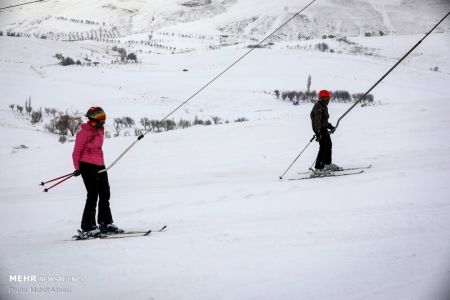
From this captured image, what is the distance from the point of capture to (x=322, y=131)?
29.8 feet

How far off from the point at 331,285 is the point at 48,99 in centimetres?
1995

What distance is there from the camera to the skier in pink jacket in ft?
18.7

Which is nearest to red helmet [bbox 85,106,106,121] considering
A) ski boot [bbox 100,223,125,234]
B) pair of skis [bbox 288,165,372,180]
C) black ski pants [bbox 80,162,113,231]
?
black ski pants [bbox 80,162,113,231]

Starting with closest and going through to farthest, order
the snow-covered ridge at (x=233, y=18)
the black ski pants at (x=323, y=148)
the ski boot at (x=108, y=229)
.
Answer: the ski boot at (x=108, y=229)
the black ski pants at (x=323, y=148)
the snow-covered ridge at (x=233, y=18)

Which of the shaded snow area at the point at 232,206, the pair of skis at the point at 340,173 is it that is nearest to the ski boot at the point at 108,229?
the shaded snow area at the point at 232,206

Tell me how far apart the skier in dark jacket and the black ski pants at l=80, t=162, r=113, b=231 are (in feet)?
15.7

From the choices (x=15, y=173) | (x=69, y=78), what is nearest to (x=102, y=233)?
(x=15, y=173)

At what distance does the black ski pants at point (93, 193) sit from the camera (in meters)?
5.86

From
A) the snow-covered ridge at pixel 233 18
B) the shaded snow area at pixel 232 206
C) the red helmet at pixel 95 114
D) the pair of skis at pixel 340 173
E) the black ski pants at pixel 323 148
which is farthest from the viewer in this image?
the snow-covered ridge at pixel 233 18

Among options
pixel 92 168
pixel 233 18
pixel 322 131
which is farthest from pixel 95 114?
pixel 233 18

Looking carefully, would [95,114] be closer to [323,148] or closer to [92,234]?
[92,234]

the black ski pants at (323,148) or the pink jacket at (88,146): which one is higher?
the pink jacket at (88,146)

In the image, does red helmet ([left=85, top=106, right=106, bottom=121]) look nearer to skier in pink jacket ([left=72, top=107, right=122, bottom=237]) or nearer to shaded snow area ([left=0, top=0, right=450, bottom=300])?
skier in pink jacket ([left=72, top=107, right=122, bottom=237])

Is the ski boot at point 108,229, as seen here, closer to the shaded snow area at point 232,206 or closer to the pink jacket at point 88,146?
the shaded snow area at point 232,206
